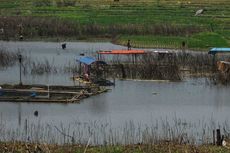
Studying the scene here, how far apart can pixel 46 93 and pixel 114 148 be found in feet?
31.4

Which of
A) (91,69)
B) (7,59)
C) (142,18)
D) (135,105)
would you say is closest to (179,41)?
(142,18)

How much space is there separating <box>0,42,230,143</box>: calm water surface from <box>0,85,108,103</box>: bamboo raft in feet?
0.99

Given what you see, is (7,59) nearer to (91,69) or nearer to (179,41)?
(91,69)

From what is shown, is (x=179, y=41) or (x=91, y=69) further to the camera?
(x=179, y=41)

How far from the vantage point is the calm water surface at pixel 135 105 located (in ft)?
58.1

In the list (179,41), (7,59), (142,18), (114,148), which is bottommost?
(114,148)

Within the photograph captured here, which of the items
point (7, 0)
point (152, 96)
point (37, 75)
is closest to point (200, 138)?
point (152, 96)

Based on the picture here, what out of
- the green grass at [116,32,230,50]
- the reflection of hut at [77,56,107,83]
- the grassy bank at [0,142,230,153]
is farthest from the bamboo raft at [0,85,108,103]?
the green grass at [116,32,230,50]

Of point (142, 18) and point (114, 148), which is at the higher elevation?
point (142, 18)

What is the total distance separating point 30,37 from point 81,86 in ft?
65.6

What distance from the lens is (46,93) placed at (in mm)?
20750

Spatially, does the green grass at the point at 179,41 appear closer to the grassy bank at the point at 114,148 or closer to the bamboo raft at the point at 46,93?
the bamboo raft at the point at 46,93

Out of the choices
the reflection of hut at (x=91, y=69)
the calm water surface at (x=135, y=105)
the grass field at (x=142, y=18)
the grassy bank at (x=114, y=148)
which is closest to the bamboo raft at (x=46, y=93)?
the calm water surface at (x=135, y=105)

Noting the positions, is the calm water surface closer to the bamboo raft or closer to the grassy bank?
the bamboo raft
